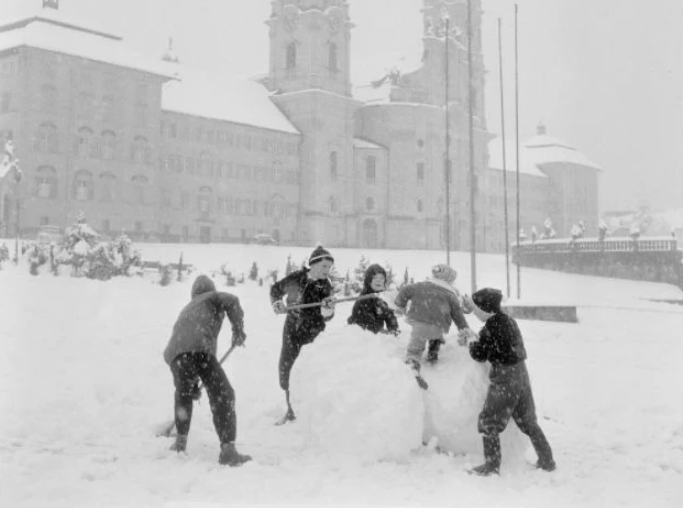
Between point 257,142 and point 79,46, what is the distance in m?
16.6

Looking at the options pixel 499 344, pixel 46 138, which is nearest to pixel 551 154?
pixel 46 138

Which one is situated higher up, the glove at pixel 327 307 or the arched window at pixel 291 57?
the arched window at pixel 291 57

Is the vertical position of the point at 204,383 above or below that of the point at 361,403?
above

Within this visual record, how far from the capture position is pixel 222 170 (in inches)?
1658

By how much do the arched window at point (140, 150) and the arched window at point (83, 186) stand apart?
2880 mm

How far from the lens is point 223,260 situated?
12742 millimetres

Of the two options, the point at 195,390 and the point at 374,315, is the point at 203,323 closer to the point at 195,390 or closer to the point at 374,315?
the point at 195,390

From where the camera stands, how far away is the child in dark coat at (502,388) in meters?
5.78

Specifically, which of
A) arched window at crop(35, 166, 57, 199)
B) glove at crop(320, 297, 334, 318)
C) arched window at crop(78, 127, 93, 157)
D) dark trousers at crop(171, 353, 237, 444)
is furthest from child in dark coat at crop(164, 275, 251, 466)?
arched window at crop(78, 127, 93, 157)

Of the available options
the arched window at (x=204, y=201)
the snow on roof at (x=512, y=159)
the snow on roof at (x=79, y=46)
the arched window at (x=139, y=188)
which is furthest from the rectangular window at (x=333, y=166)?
the snow on roof at (x=512, y=159)

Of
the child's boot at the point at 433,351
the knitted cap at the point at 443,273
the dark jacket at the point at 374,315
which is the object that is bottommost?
the child's boot at the point at 433,351

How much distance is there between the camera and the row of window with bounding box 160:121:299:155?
4075 centimetres

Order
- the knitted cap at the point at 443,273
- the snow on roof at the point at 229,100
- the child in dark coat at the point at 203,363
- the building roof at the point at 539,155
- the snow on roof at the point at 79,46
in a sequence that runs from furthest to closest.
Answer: the building roof at the point at 539,155 < the snow on roof at the point at 229,100 < the snow on roof at the point at 79,46 < the knitted cap at the point at 443,273 < the child in dark coat at the point at 203,363

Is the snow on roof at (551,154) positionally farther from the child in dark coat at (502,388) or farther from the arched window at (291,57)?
the child in dark coat at (502,388)
